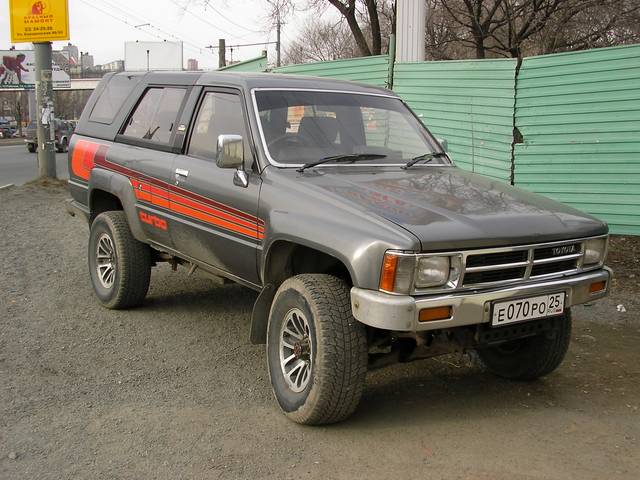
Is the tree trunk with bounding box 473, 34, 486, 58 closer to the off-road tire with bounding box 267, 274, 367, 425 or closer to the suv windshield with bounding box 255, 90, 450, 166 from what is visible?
the suv windshield with bounding box 255, 90, 450, 166

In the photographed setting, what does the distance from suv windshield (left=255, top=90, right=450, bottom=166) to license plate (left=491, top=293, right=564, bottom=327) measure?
4.80ft

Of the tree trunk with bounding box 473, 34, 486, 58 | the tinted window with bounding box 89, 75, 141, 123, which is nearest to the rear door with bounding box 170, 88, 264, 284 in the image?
the tinted window with bounding box 89, 75, 141, 123

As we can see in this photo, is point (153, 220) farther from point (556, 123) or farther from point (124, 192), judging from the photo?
point (556, 123)

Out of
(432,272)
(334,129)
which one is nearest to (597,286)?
(432,272)

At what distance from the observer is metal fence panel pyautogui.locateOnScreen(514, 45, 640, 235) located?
7.61 metres

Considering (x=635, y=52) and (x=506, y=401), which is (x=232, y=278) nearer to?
(x=506, y=401)

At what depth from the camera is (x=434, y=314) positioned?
11.0 ft

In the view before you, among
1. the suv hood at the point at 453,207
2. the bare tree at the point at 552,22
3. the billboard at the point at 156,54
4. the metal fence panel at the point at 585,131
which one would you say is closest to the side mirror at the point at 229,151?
the suv hood at the point at 453,207

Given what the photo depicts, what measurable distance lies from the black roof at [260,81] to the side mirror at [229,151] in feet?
1.91

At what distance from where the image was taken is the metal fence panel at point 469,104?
28.3 feet

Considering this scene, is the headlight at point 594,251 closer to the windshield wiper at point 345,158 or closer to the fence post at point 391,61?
A: the windshield wiper at point 345,158

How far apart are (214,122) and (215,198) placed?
63cm

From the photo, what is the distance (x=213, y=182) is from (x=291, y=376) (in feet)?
4.64

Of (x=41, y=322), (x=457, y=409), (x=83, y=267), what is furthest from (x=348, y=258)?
(x=83, y=267)
